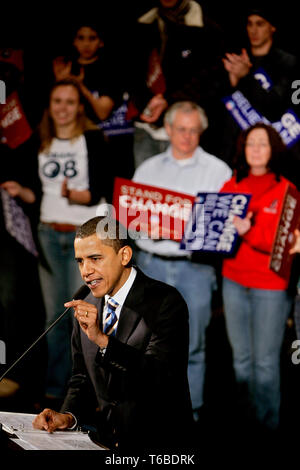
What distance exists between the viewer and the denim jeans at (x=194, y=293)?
3.77 meters

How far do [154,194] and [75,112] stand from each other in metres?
0.81

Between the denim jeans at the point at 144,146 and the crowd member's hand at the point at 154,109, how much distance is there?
0.29 ft

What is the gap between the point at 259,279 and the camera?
11.8 feet

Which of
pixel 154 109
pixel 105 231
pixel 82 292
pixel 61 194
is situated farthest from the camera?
pixel 154 109

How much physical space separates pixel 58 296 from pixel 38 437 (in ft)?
7.08

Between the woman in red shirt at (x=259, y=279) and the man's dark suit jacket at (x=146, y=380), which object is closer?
the man's dark suit jacket at (x=146, y=380)

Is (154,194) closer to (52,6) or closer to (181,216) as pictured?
(181,216)

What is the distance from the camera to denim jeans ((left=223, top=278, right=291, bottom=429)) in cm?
360

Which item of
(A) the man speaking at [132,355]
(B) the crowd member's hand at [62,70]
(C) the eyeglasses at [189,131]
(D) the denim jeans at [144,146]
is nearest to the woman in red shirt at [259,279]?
(C) the eyeglasses at [189,131]

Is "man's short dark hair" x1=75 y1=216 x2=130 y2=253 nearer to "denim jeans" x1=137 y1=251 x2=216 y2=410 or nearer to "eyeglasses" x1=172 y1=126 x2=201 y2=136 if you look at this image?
"denim jeans" x1=137 y1=251 x2=216 y2=410

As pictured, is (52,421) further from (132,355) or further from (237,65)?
(237,65)

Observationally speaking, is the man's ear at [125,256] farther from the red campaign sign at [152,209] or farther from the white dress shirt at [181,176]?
the white dress shirt at [181,176]

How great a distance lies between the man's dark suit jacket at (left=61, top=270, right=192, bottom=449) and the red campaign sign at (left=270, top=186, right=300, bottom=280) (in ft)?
4.53

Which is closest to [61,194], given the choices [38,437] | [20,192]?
[20,192]
